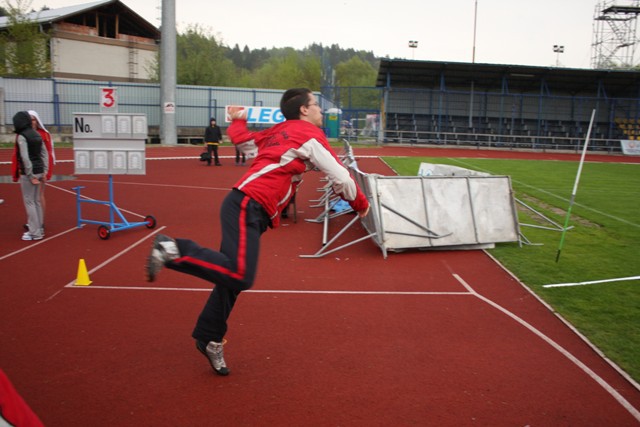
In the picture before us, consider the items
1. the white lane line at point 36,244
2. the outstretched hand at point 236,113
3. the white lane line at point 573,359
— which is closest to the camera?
the white lane line at point 573,359

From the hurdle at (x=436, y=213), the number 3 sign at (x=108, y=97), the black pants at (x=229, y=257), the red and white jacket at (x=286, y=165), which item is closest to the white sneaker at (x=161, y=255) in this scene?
the black pants at (x=229, y=257)

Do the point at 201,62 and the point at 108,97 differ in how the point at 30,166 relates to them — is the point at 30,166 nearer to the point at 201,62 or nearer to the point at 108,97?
the point at 108,97

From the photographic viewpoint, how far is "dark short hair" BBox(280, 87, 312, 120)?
14.3ft

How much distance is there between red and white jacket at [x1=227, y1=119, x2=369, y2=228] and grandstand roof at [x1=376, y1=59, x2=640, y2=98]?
126 feet

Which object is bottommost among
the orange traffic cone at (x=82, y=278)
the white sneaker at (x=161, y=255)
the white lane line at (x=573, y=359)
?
the white lane line at (x=573, y=359)

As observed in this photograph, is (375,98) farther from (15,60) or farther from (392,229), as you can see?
(392,229)

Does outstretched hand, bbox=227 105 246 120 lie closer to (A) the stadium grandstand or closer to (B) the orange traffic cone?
(B) the orange traffic cone

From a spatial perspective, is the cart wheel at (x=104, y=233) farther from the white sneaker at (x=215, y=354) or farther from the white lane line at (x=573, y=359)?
the white lane line at (x=573, y=359)

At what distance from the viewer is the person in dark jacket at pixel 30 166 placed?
9.16m

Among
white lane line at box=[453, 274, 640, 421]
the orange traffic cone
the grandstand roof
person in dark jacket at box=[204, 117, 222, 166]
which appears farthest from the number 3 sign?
the grandstand roof

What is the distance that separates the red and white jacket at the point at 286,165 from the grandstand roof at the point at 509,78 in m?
38.3

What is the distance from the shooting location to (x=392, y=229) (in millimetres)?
9062

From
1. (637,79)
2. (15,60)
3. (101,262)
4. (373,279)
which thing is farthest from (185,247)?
(637,79)

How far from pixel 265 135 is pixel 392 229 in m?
4.97
